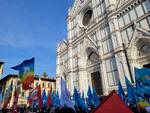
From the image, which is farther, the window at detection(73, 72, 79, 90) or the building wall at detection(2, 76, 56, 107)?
the building wall at detection(2, 76, 56, 107)

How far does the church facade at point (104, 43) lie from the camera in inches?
666

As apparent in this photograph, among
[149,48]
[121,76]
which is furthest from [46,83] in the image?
[149,48]

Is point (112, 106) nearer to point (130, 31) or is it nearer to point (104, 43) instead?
point (130, 31)

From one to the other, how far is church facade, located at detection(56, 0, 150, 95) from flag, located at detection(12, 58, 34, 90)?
1051 cm

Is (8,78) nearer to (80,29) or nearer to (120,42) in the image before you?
(80,29)

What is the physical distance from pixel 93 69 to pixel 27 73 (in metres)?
14.0

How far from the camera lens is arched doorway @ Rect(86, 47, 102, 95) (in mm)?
22453

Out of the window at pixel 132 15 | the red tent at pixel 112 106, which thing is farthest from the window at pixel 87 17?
the red tent at pixel 112 106

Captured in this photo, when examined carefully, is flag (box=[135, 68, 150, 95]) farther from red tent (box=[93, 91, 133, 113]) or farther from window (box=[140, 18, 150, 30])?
window (box=[140, 18, 150, 30])

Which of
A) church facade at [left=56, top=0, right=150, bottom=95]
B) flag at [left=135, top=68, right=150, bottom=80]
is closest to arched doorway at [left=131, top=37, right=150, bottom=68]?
church facade at [left=56, top=0, right=150, bottom=95]

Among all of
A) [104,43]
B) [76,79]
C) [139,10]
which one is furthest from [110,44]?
[76,79]

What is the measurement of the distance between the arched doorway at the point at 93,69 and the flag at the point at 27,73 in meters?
13.2

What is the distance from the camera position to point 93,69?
76.9 feet

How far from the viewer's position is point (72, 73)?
88.5 feet
